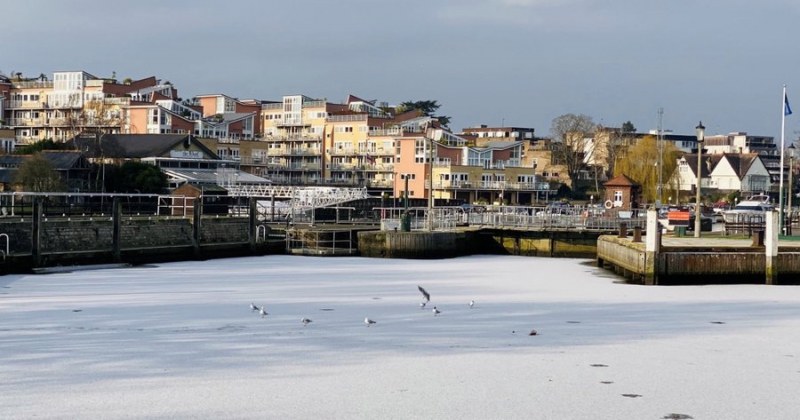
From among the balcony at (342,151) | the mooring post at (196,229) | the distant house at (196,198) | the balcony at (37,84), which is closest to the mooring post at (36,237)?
the mooring post at (196,229)

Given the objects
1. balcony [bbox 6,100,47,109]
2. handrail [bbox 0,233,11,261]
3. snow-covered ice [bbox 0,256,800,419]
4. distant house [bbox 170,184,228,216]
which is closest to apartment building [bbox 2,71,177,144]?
balcony [bbox 6,100,47,109]

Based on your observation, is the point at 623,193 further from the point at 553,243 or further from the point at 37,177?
the point at 37,177

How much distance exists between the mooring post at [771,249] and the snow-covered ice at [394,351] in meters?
0.68

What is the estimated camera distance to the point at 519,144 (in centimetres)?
11369

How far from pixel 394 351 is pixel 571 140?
342 ft

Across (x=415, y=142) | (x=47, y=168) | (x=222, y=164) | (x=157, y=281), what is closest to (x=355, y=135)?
(x=415, y=142)

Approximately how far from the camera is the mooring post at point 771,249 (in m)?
32.7

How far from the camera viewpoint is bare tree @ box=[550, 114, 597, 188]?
121250mm

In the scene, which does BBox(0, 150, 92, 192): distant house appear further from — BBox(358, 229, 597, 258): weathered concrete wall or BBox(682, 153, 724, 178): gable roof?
BBox(682, 153, 724, 178): gable roof

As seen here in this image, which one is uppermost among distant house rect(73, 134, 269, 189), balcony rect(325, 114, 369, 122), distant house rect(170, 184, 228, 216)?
balcony rect(325, 114, 369, 122)

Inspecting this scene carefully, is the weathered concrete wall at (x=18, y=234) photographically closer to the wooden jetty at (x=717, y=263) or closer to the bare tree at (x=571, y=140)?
the wooden jetty at (x=717, y=263)

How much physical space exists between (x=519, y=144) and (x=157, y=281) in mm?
83482

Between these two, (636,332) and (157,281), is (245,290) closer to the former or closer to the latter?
(157,281)

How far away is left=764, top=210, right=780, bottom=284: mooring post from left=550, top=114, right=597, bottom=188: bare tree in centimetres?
8790
